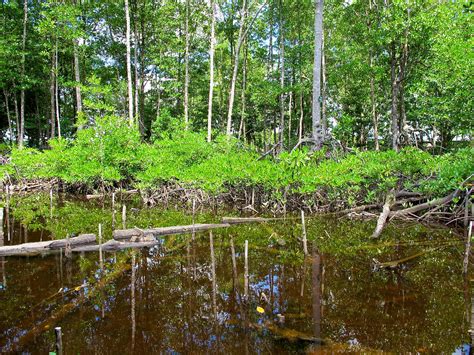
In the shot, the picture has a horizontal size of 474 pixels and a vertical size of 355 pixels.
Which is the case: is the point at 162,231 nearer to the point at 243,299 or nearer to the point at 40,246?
the point at 40,246

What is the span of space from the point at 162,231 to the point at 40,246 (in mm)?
2394

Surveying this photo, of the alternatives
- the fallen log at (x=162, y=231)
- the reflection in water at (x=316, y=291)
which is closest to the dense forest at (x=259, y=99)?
the fallen log at (x=162, y=231)

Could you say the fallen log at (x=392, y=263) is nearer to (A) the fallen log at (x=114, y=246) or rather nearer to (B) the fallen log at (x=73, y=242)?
(A) the fallen log at (x=114, y=246)

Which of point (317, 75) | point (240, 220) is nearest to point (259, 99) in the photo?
point (317, 75)

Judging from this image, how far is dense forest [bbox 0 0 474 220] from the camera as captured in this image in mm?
10312

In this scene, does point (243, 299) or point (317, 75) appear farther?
point (317, 75)

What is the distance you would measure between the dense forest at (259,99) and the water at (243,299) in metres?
3.30

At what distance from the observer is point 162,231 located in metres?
7.79

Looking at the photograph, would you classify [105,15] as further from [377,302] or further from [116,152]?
[377,302]

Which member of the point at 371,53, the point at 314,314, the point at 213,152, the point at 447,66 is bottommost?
the point at 314,314

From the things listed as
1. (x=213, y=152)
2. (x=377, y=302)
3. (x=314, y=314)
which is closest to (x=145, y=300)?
(x=314, y=314)

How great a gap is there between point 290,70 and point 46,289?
2561 centimetres

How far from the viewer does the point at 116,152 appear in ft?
46.0

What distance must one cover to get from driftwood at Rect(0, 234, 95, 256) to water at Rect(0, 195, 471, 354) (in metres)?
0.21
